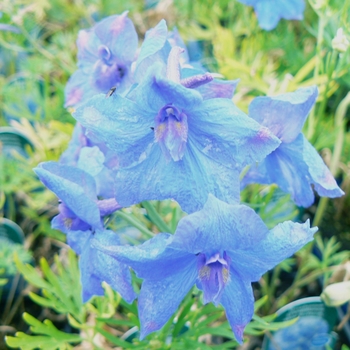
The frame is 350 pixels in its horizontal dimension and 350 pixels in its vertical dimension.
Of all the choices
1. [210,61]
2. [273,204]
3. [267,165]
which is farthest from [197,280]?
[210,61]

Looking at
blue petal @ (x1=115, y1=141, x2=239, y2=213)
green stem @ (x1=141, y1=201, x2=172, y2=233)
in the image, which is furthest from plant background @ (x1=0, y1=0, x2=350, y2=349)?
blue petal @ (x1=115, y1=141, x2=239, y2=213)

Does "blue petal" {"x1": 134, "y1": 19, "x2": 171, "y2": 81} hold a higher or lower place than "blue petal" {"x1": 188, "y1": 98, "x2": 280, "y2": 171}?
higher

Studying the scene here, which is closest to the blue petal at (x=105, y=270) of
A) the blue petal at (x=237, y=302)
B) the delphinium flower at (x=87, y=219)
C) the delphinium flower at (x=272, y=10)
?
the delphinium flower at (x=87, y=219)

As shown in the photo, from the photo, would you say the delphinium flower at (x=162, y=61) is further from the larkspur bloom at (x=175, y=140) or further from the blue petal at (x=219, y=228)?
the blue petal at (x=219, y=228)

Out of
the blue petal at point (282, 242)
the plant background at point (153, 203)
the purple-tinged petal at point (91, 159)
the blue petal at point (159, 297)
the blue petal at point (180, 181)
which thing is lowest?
the plant background at point (153, 203)

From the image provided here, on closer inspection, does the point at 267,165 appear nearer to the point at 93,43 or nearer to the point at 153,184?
the point at 153,184

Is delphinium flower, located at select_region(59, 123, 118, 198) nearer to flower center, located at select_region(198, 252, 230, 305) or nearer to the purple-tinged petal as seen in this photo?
the purple-tinged petal

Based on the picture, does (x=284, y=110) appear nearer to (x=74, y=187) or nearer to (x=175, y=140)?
(x=175, y=140)
